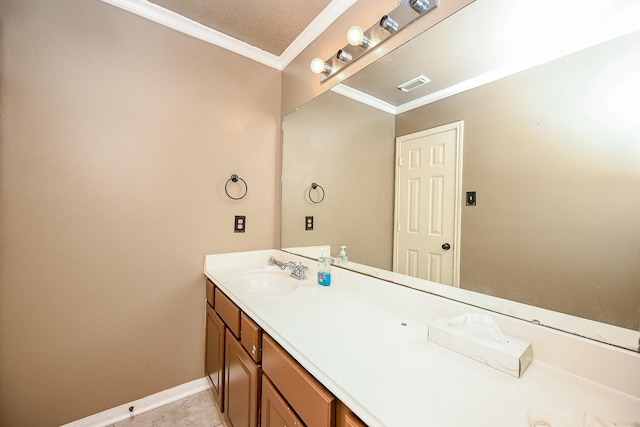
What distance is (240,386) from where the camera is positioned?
1140 millimetres

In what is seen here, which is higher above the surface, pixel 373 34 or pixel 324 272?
pixel 373 34

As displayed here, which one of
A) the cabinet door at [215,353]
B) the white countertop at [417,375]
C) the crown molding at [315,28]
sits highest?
the crown molding at [315,28]

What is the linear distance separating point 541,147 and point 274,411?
4.17 feet

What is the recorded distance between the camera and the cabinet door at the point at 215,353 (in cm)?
138

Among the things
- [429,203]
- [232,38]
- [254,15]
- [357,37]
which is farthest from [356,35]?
[232,38]

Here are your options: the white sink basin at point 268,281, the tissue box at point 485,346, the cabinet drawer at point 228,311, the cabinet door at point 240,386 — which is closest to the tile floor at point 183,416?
the cabinet door at point 240,386

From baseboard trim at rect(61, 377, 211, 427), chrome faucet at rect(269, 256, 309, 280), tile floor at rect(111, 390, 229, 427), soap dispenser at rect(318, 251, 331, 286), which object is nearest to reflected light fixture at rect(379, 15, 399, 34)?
soap dispenser at rect(318, 251, 331, 286)

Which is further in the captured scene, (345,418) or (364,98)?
(364,98)

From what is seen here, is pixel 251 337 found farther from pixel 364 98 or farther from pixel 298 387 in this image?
pixel 364 98

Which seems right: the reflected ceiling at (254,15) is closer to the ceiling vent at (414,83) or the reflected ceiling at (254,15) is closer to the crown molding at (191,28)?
the crown molding at (191,28)

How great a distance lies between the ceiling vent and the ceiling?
0.02 meters

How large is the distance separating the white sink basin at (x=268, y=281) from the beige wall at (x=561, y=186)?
1.03 metres

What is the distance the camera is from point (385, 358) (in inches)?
28.5

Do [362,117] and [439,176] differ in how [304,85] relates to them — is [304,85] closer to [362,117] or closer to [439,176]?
[362,117]
